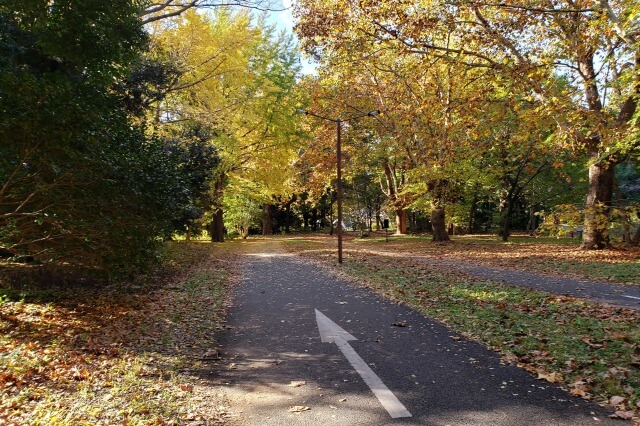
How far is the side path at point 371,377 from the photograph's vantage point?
367cm

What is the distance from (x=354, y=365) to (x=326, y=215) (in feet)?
177

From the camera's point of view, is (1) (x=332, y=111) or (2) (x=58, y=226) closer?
(2) (x=58, y=226)

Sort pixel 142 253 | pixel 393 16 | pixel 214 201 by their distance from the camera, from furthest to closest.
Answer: pixel 214 201 → pixel 393 16 → pixel 142 253

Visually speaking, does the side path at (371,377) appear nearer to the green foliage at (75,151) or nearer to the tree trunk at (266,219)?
the green foliage at (75,151)

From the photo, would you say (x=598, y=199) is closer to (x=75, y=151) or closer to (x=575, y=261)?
(x=575, y=261)

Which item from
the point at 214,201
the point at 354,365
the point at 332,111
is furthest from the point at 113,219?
the point at 332,111

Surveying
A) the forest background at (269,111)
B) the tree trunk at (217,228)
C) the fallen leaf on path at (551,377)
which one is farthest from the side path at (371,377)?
the tree trunk at (217,228)

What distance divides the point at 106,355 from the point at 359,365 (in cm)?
329

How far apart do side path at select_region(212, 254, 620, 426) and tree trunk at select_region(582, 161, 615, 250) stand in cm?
1237

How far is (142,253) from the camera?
26.9ft

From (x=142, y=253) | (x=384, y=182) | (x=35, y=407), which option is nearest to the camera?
→ (x=35, y=407)

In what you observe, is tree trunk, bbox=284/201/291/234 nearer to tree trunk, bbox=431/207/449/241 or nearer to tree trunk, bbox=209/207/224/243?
tree trunk, bbox=209/207/224/243

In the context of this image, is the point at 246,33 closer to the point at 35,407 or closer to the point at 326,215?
the point at 35,407

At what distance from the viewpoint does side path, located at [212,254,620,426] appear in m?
3.67
